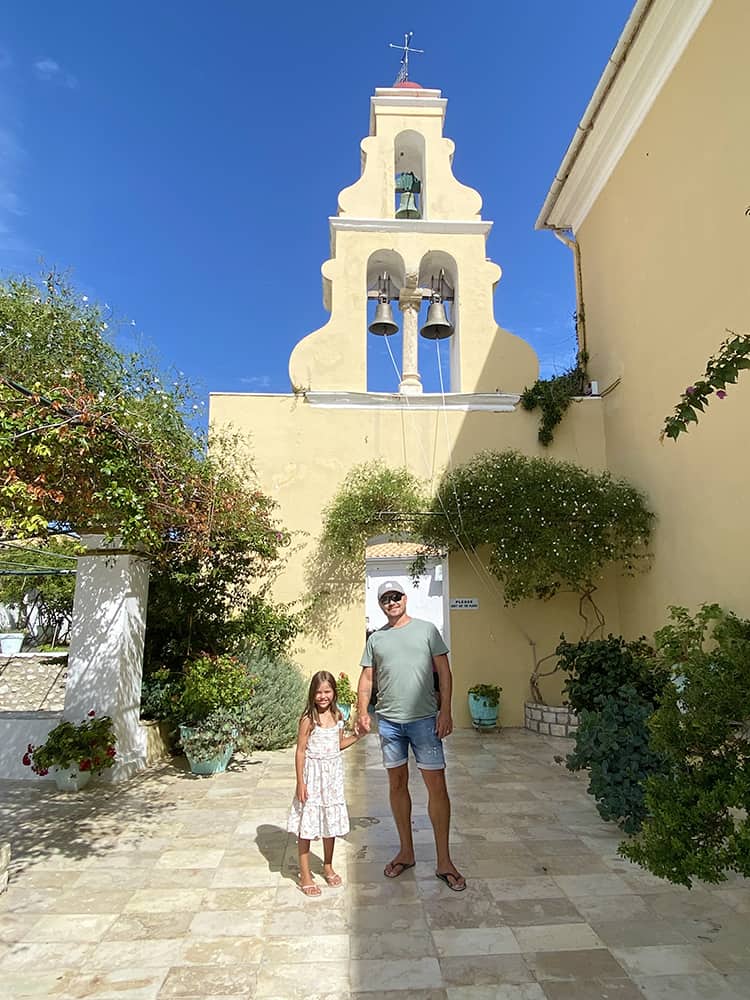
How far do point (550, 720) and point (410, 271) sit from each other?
6276mm

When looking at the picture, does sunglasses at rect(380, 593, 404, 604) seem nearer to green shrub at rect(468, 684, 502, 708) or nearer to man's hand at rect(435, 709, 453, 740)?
man's hand at rect(435, 709, 453, 740)

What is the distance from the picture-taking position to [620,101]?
297 inches

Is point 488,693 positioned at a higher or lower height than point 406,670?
lower

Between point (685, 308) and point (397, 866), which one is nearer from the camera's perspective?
point (397, 866)

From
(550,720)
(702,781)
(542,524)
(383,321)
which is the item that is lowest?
(550,720)

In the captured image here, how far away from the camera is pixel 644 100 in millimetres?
7254

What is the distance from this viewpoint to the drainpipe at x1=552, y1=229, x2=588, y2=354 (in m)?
9.25

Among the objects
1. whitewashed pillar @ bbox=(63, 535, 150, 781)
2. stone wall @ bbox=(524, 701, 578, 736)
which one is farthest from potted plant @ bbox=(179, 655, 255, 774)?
stone wall @ bbox=(524, 701, 578, 736)

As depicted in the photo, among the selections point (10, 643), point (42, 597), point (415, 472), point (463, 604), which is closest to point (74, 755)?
point (463, 604)

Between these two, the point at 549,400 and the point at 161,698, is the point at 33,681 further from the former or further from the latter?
the point at 549,400

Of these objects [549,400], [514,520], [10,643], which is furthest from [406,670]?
[10,643]

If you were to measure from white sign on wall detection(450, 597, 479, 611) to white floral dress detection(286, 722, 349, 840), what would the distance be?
467cm

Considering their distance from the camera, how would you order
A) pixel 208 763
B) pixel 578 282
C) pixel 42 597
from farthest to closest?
pixel 42 597 → pixel 578 282 → pixel 208 763

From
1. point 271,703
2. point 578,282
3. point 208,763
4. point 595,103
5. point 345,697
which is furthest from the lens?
point 578,282
